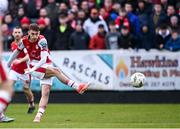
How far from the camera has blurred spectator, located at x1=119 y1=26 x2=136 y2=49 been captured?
23672 millimetres

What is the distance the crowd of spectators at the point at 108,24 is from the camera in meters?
23.8

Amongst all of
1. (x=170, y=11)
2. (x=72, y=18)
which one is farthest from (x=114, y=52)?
(x=170, y=11)

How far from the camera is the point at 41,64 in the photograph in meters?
16.2

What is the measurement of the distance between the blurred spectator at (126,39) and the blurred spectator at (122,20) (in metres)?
0.37

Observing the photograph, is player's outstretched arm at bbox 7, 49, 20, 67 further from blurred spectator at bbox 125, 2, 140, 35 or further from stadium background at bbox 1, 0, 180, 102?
blurred spectator at bbox 125, 2, 140, 35

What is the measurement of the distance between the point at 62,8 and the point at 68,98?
11.3ft

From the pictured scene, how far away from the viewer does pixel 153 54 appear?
2317cm

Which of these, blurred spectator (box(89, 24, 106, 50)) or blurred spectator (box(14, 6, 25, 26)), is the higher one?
blurred spectator (box(14, 6, 25, 26))

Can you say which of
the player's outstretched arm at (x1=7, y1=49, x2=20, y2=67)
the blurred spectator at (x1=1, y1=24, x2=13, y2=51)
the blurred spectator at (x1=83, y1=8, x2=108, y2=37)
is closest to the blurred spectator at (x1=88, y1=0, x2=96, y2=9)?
the blurred spectator at (x1=83, y1=8, x2=108, y2=37)

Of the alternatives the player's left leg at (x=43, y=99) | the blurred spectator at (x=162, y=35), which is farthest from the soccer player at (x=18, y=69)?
the blurred spectator at (x=162, y=35)

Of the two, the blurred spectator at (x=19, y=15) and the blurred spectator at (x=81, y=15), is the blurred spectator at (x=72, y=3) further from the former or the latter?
the blurred spectator at (x=19, y=15)

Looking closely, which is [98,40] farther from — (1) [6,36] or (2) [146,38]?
(1) [6,36]

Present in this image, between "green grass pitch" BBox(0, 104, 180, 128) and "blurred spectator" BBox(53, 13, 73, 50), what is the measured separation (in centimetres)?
243

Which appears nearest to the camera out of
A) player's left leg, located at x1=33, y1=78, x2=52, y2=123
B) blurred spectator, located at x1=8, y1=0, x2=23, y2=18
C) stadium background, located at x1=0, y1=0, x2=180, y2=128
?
player's left leg, located at x1=33, y1=78, x2=52, y2=123
